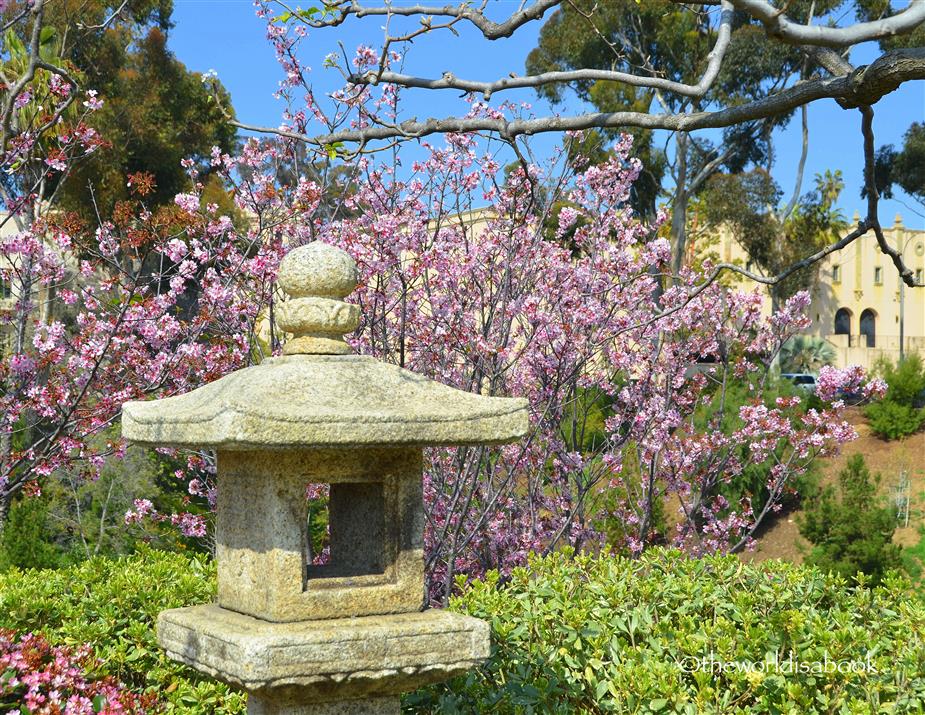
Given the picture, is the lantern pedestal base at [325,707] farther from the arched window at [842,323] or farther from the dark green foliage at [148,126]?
the arched window at [842,323]

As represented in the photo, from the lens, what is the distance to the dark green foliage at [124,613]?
16.9 ft

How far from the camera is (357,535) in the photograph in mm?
3865

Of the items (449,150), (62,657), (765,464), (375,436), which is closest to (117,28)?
(765,464)

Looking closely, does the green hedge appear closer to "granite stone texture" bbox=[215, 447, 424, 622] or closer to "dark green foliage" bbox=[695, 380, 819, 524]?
"granite stone texture" bbox=[215, 447, 424, 622]

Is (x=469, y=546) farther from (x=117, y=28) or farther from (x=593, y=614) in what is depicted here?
(x=117, y=28)

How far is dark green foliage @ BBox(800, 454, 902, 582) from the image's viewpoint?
13.2 metres

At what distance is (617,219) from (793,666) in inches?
213

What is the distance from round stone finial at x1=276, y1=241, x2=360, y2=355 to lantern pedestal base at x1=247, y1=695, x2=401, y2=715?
47.3 inches

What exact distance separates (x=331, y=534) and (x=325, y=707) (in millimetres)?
641

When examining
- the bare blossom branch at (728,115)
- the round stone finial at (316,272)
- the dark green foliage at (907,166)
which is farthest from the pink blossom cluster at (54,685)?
the dark green foliage at (907,166)

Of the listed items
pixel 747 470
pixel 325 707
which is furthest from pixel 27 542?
pixel 747 470

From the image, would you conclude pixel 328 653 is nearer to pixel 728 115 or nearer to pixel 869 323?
pixel 728 115

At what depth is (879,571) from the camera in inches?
527

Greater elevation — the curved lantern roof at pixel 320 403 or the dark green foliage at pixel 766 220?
the dark green foliage at pixel 766 220
